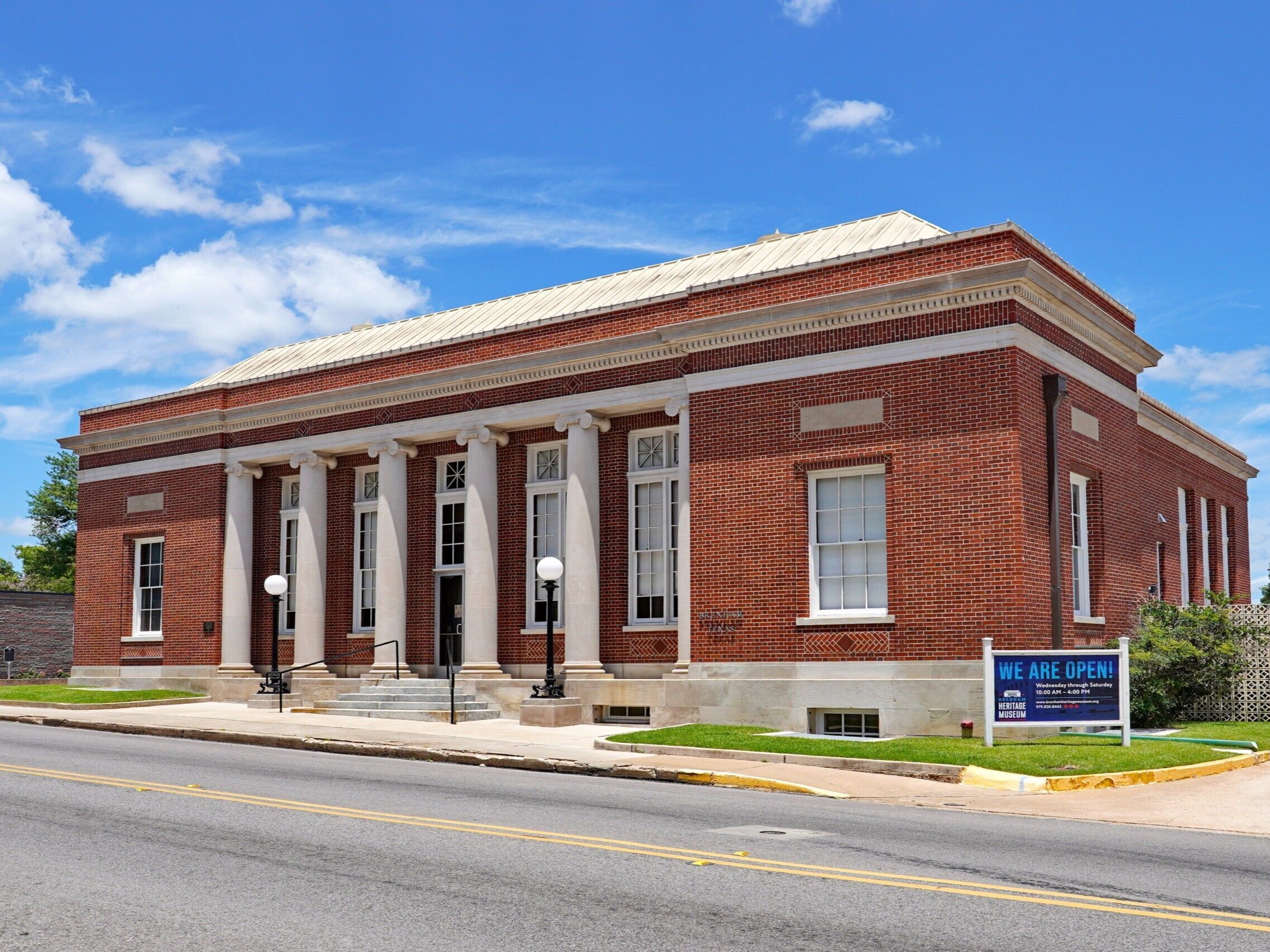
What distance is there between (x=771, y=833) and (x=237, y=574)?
859 inches

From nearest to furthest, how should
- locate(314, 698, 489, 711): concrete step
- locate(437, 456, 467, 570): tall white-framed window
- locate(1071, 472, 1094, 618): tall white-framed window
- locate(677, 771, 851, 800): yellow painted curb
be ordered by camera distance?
locate(677, 771, 851, 800): yellow painted curb, locate(1071, 472, 1094, 618): tall white-framed window, locate(314, 698, 489, 711): concrete step, locate(437, 456, 467, 570): tall white-framed window

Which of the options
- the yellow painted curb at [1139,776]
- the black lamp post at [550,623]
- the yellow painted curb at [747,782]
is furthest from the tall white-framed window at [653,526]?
the yellow painted curb at [1139,776]

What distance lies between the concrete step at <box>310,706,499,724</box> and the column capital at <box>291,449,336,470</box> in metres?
5.94

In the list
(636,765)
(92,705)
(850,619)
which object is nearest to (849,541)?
(850,619)

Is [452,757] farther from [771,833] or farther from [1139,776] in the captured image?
[1139,776]

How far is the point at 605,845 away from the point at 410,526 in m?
18.8

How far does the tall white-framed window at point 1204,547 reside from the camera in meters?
32.5

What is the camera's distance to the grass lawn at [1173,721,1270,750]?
20.1m

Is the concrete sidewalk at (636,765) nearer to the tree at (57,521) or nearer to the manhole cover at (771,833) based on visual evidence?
the manhole cover at (771,833)

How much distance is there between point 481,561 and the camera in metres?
26.3

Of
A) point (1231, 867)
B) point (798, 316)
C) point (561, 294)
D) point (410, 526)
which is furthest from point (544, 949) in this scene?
point (561, 294)

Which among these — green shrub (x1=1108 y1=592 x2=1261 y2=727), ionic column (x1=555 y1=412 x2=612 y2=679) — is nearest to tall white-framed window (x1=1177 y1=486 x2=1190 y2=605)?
green shrub (x1=1108 y1=592 x2=1261 y2=727)

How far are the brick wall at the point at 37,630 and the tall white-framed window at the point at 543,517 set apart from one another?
2305 centimetres

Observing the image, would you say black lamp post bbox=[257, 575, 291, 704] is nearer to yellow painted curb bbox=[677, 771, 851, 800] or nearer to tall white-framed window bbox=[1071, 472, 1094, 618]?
yellow painted curb bbox=[677, 771, 851, 800]
